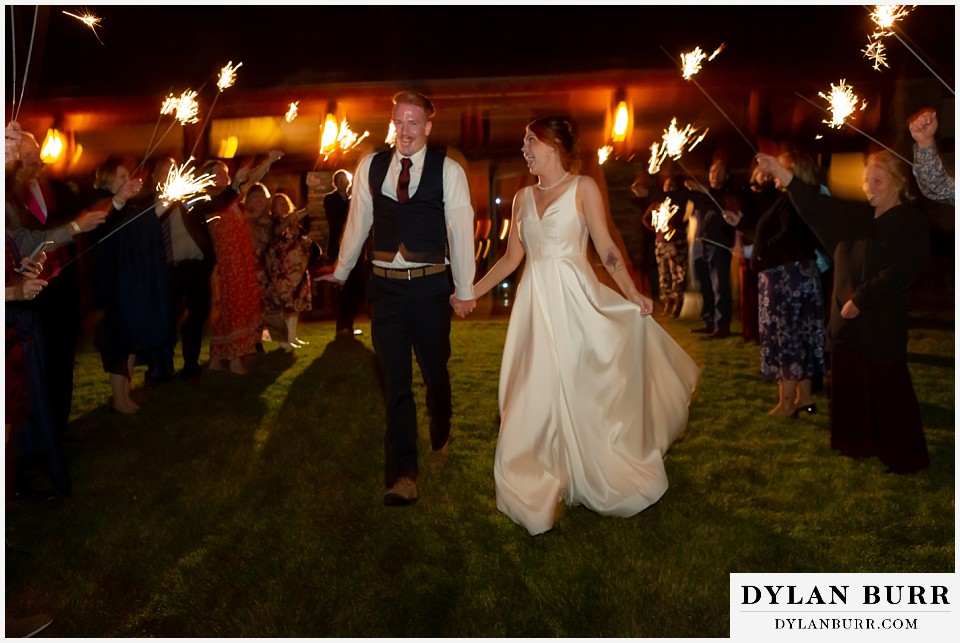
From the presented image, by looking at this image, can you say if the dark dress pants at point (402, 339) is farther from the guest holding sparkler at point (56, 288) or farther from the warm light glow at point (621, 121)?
the warm light glow at point (621, 121)

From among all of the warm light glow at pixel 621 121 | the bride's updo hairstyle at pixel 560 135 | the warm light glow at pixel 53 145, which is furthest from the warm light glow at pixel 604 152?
the bride's updo hairstyle at pixel 560 135

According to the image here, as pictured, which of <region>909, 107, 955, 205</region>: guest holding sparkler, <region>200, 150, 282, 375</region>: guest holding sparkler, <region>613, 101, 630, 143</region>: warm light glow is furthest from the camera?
<region>613, 101, 630, 143</region>: warm light glow

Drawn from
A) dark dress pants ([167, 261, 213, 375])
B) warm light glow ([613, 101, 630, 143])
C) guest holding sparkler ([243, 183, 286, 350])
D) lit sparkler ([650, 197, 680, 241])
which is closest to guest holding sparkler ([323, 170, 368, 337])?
guest holding sparkler ([243, 183, 286, 350])

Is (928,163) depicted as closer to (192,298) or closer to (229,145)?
(192,298)

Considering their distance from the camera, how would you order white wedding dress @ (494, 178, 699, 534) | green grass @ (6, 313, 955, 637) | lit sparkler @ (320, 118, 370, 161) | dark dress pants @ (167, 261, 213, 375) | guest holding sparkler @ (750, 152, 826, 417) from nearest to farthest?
green grass @ (6, 313, 955, 637)
white wedding dress @ (494, 178, 699, 534)
guest holding sparkler @ (750, 152, 826, 417)
dark dress pants @ (167, 261, 213, 375)
lit sparkler @ (320, 118, 370, 161)

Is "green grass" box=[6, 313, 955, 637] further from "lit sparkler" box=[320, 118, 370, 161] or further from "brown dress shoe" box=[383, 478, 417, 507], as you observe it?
"lit sparkler" box=[320, 118, 370, 161]

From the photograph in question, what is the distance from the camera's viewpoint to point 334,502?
482 cm

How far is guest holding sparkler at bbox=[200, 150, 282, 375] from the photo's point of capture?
8.28m

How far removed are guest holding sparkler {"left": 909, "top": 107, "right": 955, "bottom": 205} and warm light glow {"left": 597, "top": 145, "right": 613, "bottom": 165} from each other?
982cm

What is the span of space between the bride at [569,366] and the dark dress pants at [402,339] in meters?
0.42

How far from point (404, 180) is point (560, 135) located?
83 centimetres

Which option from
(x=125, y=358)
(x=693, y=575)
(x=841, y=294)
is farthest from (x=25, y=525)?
(x=841, y=294)

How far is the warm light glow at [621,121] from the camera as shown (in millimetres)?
13884

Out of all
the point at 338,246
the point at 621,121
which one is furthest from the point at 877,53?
the point at 621,121
